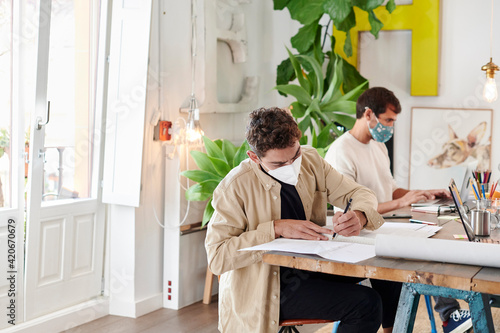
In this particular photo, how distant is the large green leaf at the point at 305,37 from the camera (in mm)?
5117

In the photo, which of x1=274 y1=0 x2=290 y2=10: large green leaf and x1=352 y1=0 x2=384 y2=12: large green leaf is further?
x1=274 y1=0 x2=290 y2=10: large green leaf

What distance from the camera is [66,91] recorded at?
4.03m

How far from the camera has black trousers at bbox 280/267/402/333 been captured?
232 centimetres

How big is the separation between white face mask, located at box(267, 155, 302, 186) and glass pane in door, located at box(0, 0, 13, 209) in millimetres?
1892

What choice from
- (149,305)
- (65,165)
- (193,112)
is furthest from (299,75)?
(149,305)

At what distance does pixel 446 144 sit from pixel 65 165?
2.97 metres

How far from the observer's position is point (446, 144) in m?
5.23

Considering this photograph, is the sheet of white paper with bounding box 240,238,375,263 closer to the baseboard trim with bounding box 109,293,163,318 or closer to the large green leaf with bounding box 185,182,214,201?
the large green leaf with bounding box 185,182,214,201

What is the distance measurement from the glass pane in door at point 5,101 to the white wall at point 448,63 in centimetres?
290

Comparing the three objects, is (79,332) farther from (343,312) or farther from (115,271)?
(343,312)

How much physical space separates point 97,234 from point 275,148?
2.26 meters

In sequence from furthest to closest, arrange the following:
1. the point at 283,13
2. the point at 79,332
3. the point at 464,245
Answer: the point at 283,13
the point at 79,332
the point at 464,245

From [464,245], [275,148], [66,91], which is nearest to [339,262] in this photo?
[464,245]

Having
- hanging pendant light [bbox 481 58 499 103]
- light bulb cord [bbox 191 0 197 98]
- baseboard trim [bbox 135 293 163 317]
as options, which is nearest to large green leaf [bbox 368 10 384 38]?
hanging pendant light [bbox 481 58 499 103]
